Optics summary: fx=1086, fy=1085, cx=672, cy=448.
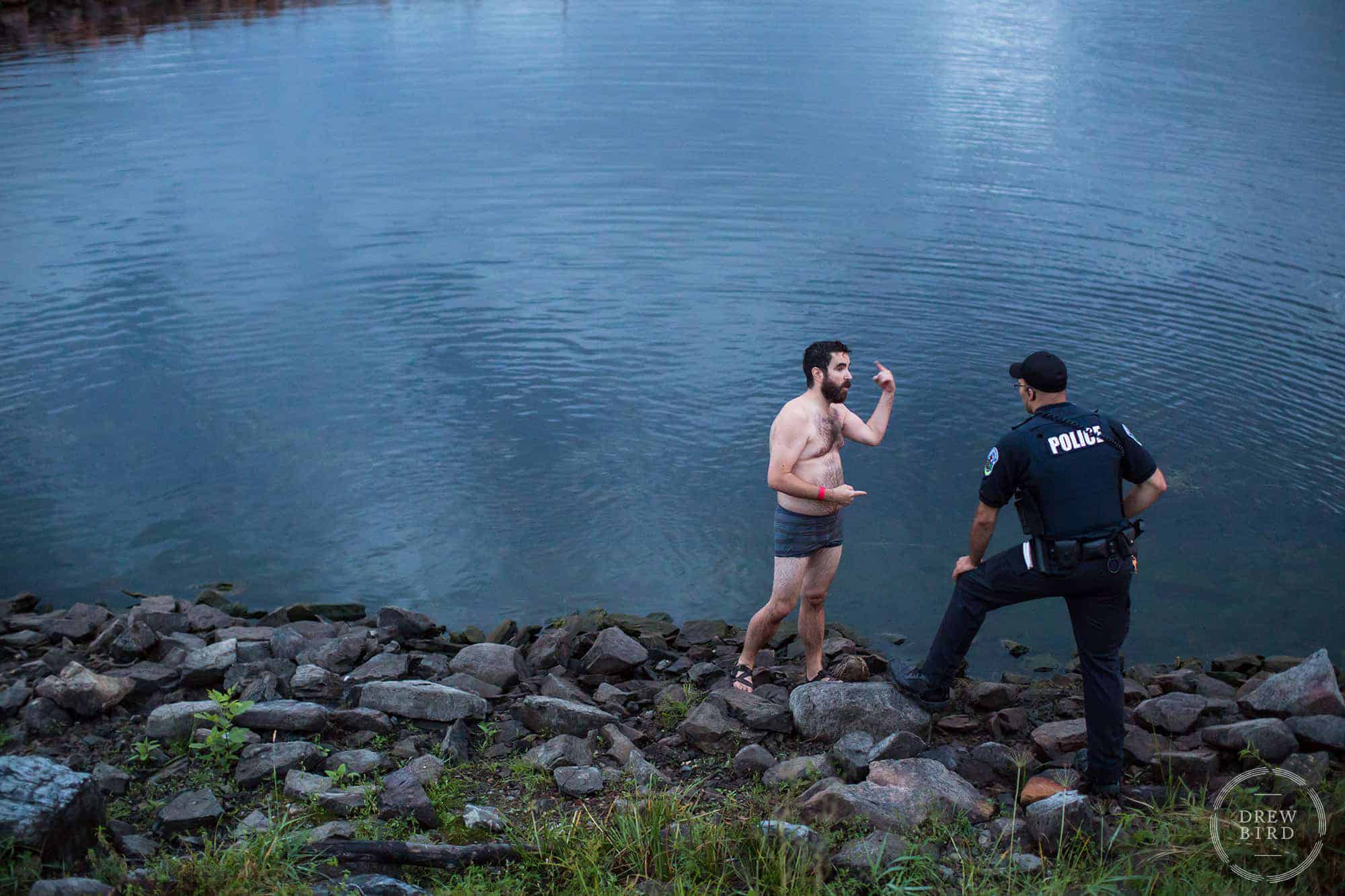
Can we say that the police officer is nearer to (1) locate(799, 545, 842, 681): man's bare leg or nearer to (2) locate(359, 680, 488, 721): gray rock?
(1) locate(799, 545, 842, 681): man's bare leg

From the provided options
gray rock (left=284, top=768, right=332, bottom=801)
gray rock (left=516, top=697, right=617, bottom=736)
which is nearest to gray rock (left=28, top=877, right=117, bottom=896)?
gray rock (left=284, top=768, right=332, bottom=801)

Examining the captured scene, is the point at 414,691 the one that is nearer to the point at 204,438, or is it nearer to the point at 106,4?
the point at 204,438

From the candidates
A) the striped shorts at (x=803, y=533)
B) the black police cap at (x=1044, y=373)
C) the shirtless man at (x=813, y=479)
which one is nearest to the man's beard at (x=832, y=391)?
the shirtless man at (x=813, y=479)

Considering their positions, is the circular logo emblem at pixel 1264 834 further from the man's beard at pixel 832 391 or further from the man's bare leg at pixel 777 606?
the man's beard at pixel 832 391

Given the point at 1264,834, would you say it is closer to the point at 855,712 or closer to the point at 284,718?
the point at 855,712

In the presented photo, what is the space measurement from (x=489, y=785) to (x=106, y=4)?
52.3 meters

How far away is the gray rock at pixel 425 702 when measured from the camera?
25.6 feet

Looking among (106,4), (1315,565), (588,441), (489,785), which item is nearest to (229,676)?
(489,785)

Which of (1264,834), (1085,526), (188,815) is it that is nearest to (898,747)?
(1085,526)

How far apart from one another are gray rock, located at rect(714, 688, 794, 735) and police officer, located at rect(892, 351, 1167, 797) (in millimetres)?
1898

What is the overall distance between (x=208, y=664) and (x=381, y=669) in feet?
4.29

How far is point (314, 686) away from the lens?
8320 millimetres

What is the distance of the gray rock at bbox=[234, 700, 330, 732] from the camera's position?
24.4 ft

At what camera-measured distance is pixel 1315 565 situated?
10.9m
